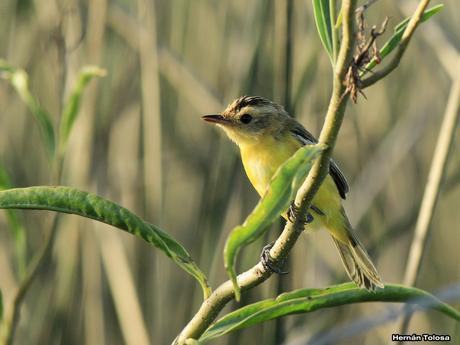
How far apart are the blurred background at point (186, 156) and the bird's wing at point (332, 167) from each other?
0.19 m

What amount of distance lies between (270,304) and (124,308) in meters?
1.90

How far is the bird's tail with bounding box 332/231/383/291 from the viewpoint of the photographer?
1890 millimetres

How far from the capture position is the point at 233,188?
2750mm

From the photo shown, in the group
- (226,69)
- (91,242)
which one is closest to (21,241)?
(91,242)

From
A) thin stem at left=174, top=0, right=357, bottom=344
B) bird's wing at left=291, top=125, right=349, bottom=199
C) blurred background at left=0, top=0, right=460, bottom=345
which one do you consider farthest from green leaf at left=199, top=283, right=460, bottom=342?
blurred background at left=0, top=0, right=460, bottom=345

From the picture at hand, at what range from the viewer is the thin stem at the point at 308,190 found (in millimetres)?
823

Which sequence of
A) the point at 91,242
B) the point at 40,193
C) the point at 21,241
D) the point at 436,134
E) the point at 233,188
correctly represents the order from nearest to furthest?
the point at 40,193 < the point at 21,241 < the point at 233,188 < the point at 91,242 < the point at 436,134

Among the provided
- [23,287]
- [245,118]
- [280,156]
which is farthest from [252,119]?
[23,287]

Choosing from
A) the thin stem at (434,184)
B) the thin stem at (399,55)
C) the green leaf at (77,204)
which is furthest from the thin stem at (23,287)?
the thin stem at (434,184)

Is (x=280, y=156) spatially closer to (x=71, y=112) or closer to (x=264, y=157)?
(x=264, y=157)

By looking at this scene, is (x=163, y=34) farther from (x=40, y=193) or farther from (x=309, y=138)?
(x=40, y=193)

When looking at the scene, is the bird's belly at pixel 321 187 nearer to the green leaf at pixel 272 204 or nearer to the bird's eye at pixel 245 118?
the bird's eye at pixel 245 118

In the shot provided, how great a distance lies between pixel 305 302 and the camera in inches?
44.5

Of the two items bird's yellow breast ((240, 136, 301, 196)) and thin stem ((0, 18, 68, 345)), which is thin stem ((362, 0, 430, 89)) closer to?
thin stem ((0, 18, 68, 345))
